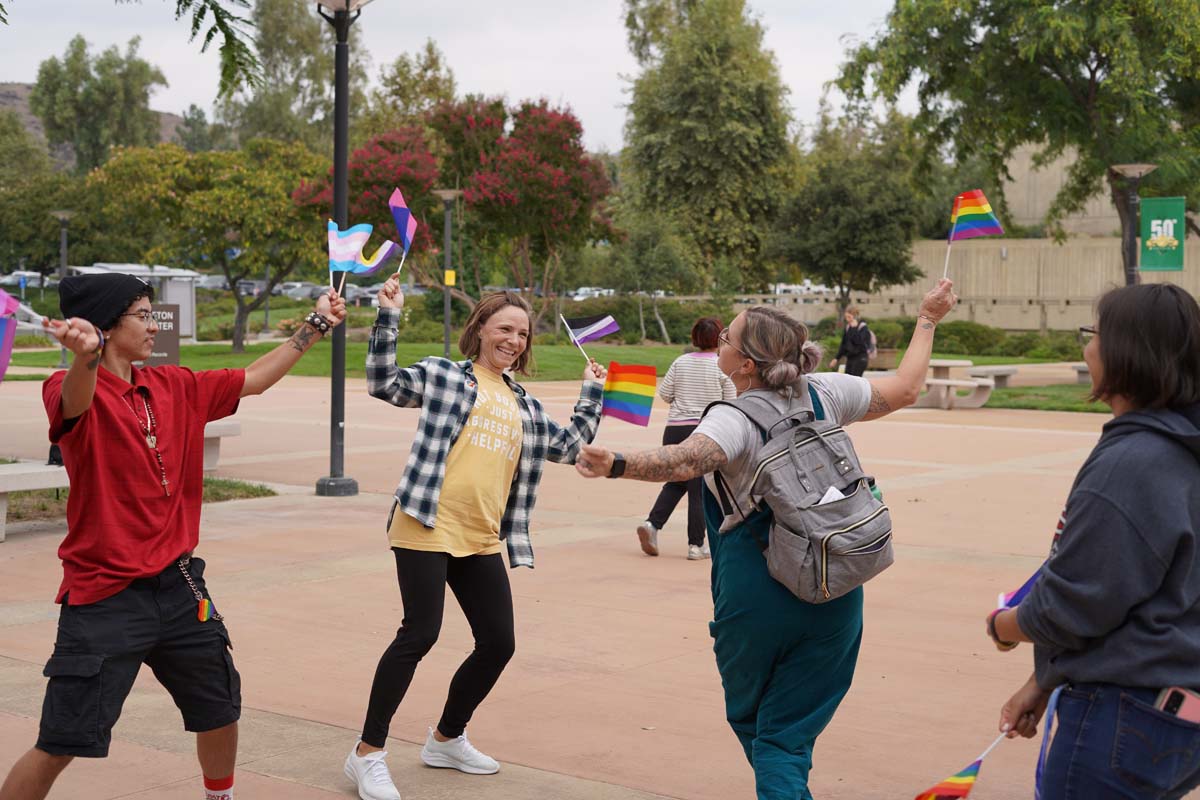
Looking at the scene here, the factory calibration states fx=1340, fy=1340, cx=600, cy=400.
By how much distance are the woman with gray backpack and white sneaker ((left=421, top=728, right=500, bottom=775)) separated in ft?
4.35

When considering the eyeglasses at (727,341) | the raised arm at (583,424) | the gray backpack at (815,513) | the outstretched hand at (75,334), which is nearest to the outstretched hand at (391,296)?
the raised arm at (583,424)

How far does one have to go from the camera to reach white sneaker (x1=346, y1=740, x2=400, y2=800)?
14.2ft

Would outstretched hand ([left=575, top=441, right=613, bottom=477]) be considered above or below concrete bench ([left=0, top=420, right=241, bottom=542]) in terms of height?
above

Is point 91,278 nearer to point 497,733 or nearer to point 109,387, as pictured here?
point 109,387

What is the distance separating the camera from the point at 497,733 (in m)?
5.15

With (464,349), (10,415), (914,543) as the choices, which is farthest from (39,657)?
(10,415)

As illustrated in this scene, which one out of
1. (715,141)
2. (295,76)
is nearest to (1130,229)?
(715,141)

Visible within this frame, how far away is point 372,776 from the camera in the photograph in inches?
171

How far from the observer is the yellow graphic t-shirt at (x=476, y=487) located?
14.3 ft

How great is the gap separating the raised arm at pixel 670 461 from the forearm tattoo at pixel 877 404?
28.0 inches

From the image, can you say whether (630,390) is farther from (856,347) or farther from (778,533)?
(856,347)

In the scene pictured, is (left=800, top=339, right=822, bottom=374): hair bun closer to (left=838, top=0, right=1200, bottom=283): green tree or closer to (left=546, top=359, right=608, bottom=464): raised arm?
(left=546, top=359, right=608, bottom=464): raised arm

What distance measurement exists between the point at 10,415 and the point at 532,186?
17719 mm

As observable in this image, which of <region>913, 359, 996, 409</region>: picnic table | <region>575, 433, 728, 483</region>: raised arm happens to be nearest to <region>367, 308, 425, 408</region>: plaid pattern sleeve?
<region>575, 433, 728, 483</region>: raised arm
